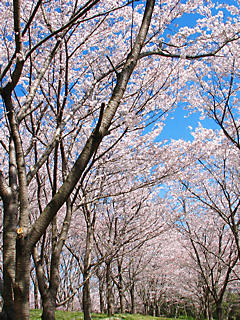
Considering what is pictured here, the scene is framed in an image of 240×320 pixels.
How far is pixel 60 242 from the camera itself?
3.50 metres

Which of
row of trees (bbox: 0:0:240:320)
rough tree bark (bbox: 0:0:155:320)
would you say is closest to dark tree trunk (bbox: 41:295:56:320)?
row of trees (bbox: 0:0:240:320)

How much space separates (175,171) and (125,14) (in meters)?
3.10

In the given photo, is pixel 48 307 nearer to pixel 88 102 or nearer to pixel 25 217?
pixel 25 217

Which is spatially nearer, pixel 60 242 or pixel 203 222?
pixel 60 242

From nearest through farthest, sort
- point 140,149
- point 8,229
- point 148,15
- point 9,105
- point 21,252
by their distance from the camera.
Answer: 1. point 21,252
2. point 8,229
3. point 148,15
4. point 9,105
5. point 140,149

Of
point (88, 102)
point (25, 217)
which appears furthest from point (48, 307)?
point (88, 102)

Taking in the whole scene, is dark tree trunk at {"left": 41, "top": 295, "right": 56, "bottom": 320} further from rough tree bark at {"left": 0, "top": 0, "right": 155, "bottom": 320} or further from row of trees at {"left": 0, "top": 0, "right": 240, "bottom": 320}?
rough tree bark at {"left": 0, "top": 0, "right": 155, "bottom": 320}

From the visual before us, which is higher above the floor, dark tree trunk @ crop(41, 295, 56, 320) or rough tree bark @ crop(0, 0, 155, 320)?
rough tree bark @ crop(0, 0, 155, 320)

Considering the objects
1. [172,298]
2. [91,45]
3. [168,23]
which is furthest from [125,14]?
[172,298]

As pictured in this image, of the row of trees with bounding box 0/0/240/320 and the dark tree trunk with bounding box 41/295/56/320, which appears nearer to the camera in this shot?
the row of trees with bounding box 0/0/240/320

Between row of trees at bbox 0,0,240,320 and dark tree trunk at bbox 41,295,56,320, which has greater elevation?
row of trees at bbox 0,0,240,320

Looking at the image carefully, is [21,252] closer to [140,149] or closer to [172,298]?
[140,149]

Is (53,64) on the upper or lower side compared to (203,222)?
upper

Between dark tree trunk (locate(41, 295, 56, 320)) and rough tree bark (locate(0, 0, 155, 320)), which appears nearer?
rough tree bark (locate(0, 0, 155, 320))
